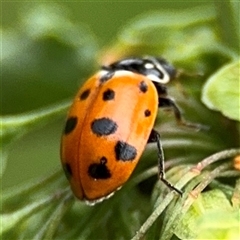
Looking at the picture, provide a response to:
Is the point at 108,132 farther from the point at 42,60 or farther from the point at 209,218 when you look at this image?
the point at 42,60

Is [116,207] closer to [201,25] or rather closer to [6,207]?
[6,207]

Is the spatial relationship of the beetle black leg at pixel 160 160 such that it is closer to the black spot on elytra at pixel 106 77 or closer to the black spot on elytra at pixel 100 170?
the black spot on elytra at pixel 100 170

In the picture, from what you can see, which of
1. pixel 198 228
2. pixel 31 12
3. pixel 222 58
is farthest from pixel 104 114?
pixel 31 12

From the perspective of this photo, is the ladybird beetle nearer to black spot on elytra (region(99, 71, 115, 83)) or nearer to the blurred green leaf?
black spot on elytra (region(99, 71, 115, 83))

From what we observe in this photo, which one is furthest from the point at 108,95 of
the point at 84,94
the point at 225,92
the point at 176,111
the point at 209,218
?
the point at 209,218

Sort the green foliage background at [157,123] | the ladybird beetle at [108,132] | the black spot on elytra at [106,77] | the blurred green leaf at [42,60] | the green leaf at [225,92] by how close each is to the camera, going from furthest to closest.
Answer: the blurred green leaf at [42,60]
the black spot on elytra at [106,77]
the ladybird beetle at [108,132]
the green leaf at [225,92]
the green foliage background at [157,123]

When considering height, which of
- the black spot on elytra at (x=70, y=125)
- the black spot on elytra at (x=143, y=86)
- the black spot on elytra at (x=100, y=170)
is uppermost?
the black spot on elytra at (x=70, y=125)

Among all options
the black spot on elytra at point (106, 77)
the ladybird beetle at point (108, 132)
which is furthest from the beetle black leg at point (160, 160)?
the black spot on elytra at point (106, 77)

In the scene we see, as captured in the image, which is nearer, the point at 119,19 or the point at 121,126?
the point at 121,126

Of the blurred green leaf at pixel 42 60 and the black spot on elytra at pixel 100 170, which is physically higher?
the black spot on elytra at pixel 100 170
